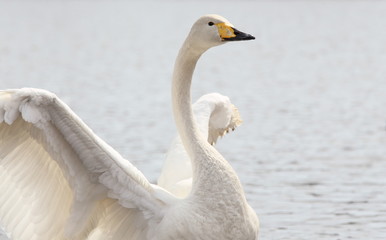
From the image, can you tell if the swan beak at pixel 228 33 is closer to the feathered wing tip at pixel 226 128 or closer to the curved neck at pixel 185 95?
the curved neck at pixel 185 95

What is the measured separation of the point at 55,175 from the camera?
7.19 m

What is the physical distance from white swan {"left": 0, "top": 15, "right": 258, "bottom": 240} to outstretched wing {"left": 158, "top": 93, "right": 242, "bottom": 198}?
0.72 m

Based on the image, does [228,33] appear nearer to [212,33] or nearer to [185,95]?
[212,33]

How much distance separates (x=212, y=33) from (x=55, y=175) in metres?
1.54

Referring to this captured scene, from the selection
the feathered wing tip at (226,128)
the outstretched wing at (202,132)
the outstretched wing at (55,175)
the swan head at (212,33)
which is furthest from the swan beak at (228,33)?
the feathered wing tip at (226,128)

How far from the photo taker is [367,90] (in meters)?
23.3

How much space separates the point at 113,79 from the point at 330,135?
1201cm

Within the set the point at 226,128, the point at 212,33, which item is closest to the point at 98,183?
the point at 212,33

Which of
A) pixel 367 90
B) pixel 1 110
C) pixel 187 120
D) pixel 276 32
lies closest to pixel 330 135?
pixel 367 90

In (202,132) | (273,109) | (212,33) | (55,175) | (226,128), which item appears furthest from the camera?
(273,109)

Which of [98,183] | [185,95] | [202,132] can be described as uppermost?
[185,95]

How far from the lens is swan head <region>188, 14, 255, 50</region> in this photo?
730cm

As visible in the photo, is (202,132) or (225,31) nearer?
(225,31)

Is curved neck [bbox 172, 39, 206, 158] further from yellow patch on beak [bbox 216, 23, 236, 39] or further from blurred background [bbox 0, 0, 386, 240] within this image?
blurred background [bbox 0, 0, 386, 240]
